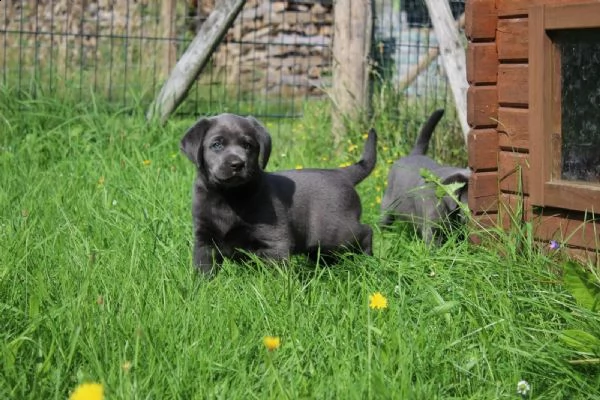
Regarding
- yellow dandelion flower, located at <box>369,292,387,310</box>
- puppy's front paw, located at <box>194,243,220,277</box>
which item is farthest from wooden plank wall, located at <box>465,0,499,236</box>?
yellow dandelion flower, located at <box>369,292,387,310</box>

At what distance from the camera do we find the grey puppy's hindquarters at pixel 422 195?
202 inches

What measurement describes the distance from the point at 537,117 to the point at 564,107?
4.9 inches

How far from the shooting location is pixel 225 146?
416 cm

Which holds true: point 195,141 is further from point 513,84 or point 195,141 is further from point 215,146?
point 513,84

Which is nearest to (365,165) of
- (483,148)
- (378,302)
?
(483,148)

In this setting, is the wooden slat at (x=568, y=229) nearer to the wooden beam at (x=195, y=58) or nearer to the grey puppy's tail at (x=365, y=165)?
the grey puppy's tail at (x=365, y=165)

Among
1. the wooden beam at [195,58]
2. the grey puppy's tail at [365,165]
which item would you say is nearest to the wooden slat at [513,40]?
the grey puppy's tail at [365,165]

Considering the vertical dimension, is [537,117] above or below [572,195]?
above

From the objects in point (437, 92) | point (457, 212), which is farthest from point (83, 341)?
point (437, 92)

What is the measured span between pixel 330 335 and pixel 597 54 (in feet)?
5.79

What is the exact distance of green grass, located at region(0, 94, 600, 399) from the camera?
2.60m

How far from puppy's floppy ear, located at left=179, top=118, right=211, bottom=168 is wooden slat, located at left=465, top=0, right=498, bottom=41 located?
1.34 meters

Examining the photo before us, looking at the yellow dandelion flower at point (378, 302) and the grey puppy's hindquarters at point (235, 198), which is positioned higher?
the grey puppy's hindquarters at point (235, 198)

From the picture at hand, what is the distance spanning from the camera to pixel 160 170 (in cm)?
586
